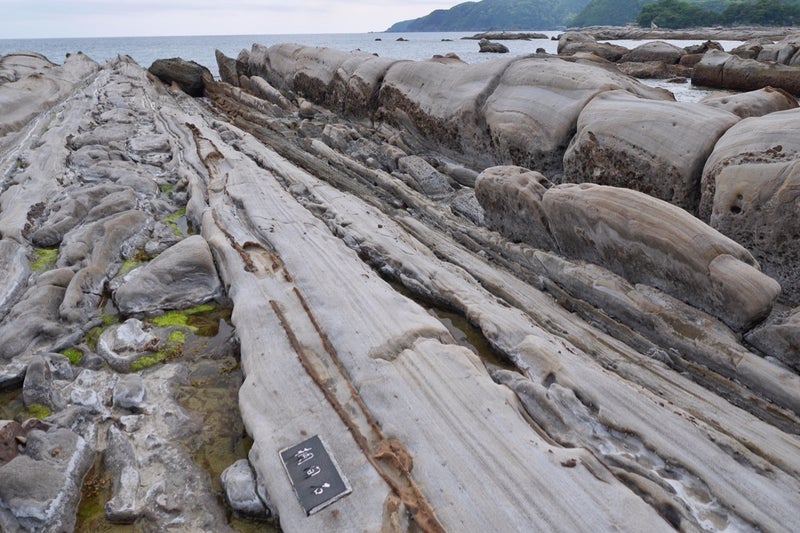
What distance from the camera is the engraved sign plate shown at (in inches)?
143

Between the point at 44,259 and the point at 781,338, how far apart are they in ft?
A: 33.3

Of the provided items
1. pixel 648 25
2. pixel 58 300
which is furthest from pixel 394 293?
pixel 648 25

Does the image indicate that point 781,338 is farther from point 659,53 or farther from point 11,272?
point 659,53

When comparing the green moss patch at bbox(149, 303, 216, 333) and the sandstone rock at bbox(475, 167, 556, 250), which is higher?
the sandstone rock at bbox(475, 167, 556, 250)

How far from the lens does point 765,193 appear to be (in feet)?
20.9

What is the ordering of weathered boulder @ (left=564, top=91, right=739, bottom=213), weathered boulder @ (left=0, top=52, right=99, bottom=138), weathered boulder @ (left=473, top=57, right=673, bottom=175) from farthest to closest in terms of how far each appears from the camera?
weathered boulder @ (left=0, top=52, right=99, bottom=138) < weathered boulder @ (left=473, top=57, right=673, bottom=175) < weathered boulder @ (left=564, top=91, right=739, bottom=213)

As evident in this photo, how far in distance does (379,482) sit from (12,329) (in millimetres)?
4827

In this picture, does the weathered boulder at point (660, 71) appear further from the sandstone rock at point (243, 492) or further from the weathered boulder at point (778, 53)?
the sandstone rock at point (243, 492)

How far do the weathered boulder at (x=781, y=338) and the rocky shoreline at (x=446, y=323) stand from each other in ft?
0.08

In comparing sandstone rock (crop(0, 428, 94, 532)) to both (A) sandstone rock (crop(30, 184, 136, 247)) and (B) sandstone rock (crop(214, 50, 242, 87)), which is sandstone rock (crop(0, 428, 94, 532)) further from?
(B) sandstone rock (crop(214, 50, 242, 87))

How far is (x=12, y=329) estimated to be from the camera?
5.61m

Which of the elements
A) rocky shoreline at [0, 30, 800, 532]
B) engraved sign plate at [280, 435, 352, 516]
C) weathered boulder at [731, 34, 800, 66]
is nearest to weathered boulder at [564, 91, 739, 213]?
rocky shoreline at [0, 30, 800, 532]

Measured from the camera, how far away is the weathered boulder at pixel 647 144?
7.66m

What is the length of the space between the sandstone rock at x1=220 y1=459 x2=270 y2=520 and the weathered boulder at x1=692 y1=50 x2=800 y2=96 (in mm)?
27675
